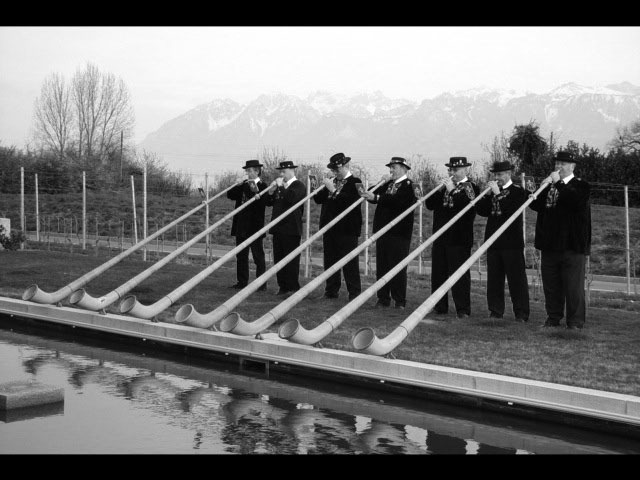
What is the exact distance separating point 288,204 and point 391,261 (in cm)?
186

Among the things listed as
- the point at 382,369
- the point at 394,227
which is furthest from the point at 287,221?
the point at 382,369

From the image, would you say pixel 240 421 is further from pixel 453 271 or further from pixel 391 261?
pixel 391 261

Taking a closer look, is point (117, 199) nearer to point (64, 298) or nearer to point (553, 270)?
point (64, 298)

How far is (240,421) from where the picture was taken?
23.2 ft

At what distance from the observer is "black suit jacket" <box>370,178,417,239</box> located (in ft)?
39.9

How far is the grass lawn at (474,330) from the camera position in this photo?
833 centimetres

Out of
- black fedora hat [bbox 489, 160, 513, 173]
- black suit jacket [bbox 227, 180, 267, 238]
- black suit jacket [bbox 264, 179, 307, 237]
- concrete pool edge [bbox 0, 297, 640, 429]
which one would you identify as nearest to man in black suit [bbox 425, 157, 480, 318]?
black fedora hat [bbox 489, 160, 513, 173]

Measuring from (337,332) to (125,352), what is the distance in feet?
7.25

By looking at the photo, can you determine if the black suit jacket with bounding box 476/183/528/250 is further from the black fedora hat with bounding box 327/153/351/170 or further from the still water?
the still water

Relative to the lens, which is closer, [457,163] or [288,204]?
[457,163]

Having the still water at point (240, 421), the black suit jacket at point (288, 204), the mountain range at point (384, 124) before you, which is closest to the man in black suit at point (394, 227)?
the black suit jacket at point (288, 204)

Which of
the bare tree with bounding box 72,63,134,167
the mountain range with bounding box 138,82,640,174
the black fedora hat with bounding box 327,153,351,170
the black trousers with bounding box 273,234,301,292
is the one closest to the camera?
the black fedora hat with bounding box 327,153,351,170

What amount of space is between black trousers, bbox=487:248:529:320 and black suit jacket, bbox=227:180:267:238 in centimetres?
381

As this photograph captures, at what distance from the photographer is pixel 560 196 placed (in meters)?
10.5
